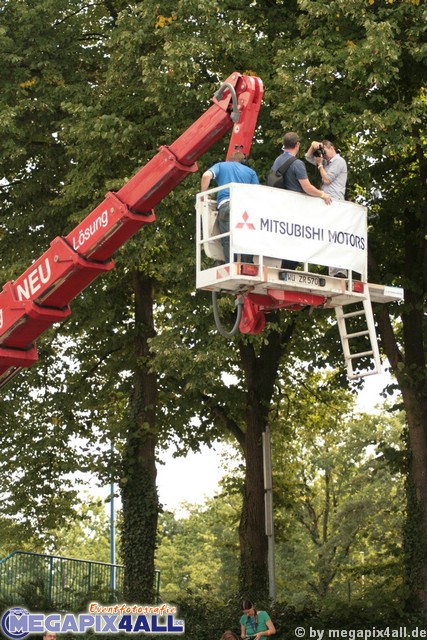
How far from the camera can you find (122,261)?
71.8ft

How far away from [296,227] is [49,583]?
50.9ft

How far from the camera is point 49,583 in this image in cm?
2530

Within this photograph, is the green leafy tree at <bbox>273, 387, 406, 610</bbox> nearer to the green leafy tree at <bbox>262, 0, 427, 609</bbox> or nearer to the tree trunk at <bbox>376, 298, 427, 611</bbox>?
the tree trunk at <bbox>376, 298, 427, 611</bbox>

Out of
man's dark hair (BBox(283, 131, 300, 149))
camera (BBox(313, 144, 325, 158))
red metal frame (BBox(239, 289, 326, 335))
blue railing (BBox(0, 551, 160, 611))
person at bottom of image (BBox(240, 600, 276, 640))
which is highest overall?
camera (BBox(313, 144, 325, 158))

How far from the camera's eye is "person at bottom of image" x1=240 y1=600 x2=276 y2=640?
17.9m

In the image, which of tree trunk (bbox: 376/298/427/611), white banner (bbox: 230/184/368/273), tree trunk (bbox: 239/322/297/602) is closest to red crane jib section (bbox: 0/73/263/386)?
white banner (bbox: 230/184/368/273)

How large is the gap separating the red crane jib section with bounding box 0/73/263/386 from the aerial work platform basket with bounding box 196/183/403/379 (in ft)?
3.85

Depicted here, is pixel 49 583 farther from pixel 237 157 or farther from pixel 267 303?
pixel 237 157

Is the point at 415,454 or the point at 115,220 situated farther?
the point at 415,454

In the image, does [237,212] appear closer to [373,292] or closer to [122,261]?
[373,292]

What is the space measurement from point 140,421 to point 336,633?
7098 millimetres

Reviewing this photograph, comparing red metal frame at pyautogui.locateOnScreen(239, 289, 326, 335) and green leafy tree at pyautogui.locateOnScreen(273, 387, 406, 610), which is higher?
green leafy tree at pyautogui.locateOnScreen(273, 387, 406, 610)

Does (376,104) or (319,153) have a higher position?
(376,104)

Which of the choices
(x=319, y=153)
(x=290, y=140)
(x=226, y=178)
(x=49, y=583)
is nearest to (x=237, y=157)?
(x=226, y=178)
